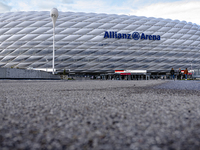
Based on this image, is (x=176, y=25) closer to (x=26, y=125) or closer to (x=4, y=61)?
(x=4, y=61)

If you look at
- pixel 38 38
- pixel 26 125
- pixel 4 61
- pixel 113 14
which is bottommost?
pixel 26 125

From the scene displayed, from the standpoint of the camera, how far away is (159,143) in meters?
0.74

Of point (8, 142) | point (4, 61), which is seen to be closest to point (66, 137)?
point (8, 142)

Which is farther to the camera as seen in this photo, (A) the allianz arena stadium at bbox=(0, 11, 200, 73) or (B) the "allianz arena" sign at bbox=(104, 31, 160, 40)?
(B) the "allianz arena" sign at bbox=(104, 31, 160, 40)

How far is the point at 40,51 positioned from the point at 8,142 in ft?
76.6

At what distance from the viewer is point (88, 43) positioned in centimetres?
2352

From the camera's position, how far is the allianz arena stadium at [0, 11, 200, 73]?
23.2 metres

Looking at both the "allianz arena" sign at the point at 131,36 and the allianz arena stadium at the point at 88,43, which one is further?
the "allianz arena" sign at the point at 131,36

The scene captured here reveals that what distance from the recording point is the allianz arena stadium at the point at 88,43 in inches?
913

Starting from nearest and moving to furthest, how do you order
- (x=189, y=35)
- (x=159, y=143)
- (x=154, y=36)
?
1. (x=159, y=143)
2. (x=154, y=36)
3. (x=189, y=35)

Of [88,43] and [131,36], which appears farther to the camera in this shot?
[131,36]

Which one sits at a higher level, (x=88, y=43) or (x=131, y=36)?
(x=131, y=36)

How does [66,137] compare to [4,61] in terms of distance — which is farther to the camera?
[4,61]

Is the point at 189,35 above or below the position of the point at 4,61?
above
